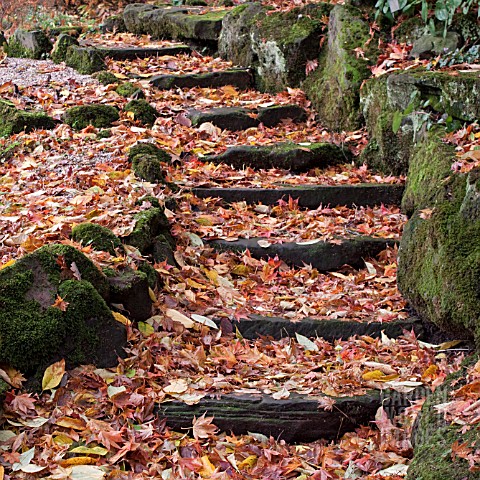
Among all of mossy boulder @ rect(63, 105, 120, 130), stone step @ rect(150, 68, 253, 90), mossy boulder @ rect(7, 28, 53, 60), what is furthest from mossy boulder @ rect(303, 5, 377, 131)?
mossy boulder @ rect(7, 28, 53, 60)

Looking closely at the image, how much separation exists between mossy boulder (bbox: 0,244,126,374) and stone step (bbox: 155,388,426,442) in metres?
0.48

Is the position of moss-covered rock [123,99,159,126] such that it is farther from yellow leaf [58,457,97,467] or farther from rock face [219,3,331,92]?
yellow leaf [58,457,97,467]

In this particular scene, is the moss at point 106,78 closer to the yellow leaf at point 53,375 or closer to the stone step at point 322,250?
the stone step at point 322,250

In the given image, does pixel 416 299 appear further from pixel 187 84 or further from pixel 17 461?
pixel 187 84

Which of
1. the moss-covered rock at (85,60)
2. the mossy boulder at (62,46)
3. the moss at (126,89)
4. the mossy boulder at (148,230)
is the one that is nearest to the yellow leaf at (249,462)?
the mossy boulder at (148,230)

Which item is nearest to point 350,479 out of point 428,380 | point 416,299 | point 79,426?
point 428,380

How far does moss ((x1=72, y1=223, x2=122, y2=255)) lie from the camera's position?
4.36m

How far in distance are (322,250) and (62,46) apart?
491 centimetres

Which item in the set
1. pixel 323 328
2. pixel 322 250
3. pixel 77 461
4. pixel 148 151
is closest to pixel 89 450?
pixel 77 461

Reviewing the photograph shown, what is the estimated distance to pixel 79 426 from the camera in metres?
3.43

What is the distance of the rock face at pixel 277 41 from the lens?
24.2 ft

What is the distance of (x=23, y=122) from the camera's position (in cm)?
670

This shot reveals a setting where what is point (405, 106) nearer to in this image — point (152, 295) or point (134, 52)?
point (152, 295)

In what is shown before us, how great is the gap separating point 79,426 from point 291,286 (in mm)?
1964
